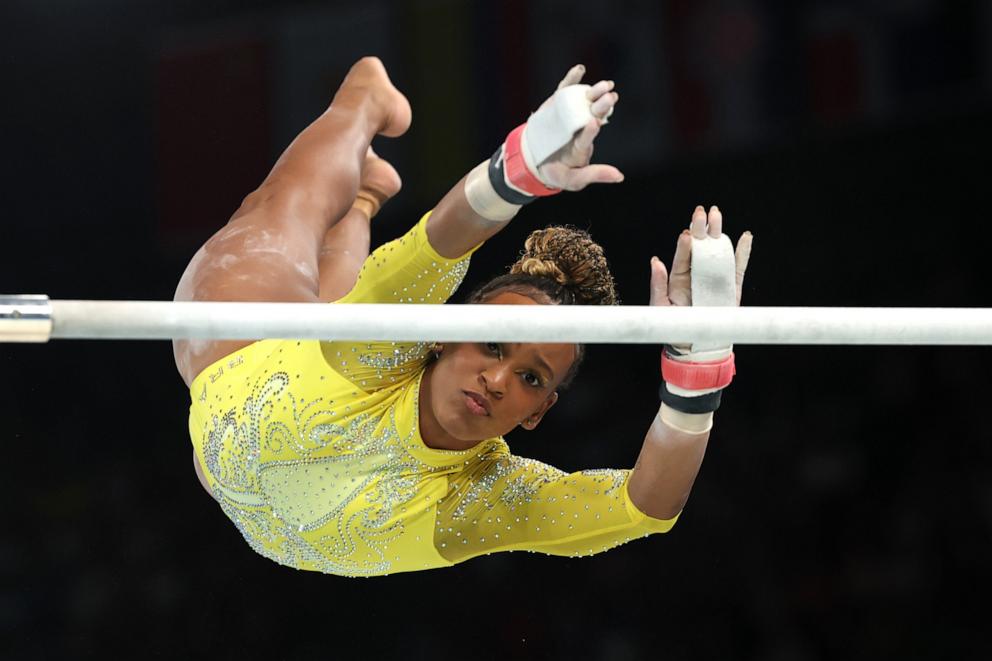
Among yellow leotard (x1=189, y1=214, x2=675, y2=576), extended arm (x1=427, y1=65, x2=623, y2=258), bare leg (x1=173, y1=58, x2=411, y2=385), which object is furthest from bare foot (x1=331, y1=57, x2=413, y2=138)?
extended arm (x1=427, y1=65, x2=623, y2=258)

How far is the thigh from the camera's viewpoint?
293 cm

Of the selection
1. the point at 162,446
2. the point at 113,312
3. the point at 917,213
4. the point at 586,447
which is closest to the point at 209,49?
the point at 162,446

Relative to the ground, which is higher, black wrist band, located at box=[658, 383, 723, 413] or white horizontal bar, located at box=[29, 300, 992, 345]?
white horizontal bar, located at box=[29, 300, 992, 345]

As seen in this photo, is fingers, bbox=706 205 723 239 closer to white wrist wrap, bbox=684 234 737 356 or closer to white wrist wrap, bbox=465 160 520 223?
white wrist wrap, bbox=684 234 737 356

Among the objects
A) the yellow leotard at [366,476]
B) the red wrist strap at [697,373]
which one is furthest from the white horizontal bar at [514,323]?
the yellow leotard at [366,476]

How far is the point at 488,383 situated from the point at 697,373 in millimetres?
383

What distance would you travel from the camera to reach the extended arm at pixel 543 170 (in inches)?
84.8

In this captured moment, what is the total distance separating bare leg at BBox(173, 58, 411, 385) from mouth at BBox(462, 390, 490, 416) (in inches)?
24.2

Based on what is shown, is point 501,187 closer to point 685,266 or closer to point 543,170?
point 543,170

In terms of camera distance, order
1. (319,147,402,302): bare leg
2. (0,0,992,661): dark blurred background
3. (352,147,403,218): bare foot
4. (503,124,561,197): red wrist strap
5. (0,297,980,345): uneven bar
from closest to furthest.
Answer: (0,297,980,345): uneven bar < (503,124,561,197): red wrist strap < (319,147,402,302): bare leg < (352,147,403,218): bare foot < (0,0,992,661): dark blurred background

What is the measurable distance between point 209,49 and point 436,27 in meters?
0.98

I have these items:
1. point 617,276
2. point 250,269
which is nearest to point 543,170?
point 250,269

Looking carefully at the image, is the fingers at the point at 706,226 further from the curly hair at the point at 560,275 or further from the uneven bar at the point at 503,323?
the curly hair at the point at 560,275

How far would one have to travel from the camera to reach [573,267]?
2.56m
